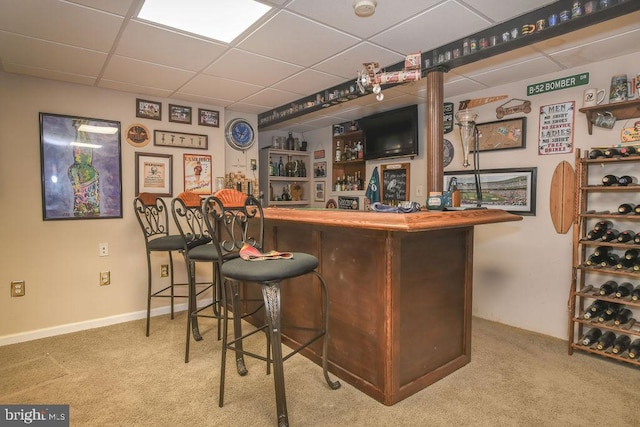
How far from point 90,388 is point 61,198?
1816 millimetres

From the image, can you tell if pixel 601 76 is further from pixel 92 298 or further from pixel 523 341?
pixel 92 298

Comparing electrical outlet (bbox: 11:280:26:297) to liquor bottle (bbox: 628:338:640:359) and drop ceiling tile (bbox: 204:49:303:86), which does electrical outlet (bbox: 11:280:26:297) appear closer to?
drop ceiling tile (bbox: 204:49:303:86)

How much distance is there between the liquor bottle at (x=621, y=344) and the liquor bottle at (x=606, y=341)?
26mm

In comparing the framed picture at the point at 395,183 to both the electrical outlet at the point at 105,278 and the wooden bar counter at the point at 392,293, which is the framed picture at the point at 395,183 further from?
the electrical outlet at the point at 105,278

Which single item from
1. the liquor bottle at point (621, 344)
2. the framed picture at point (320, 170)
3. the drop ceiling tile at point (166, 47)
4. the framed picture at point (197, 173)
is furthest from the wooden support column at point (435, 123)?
the framed picture at point (320, 170)

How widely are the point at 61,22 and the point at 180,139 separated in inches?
68.4

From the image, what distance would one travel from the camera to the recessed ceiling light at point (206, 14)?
194cm

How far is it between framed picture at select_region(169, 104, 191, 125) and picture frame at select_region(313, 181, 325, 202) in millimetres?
2254

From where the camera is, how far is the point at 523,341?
2914 mm

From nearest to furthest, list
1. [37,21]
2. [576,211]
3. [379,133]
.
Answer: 1. [37,21]
2. [576,211]
3. [379,133]

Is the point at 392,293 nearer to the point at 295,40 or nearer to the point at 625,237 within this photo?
the point at 295,40

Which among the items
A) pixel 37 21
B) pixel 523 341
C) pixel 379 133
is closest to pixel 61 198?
pixel 37 21

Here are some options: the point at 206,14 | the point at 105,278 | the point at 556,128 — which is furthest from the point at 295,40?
the point at 105,278

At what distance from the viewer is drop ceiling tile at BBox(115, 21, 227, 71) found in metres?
2.23
